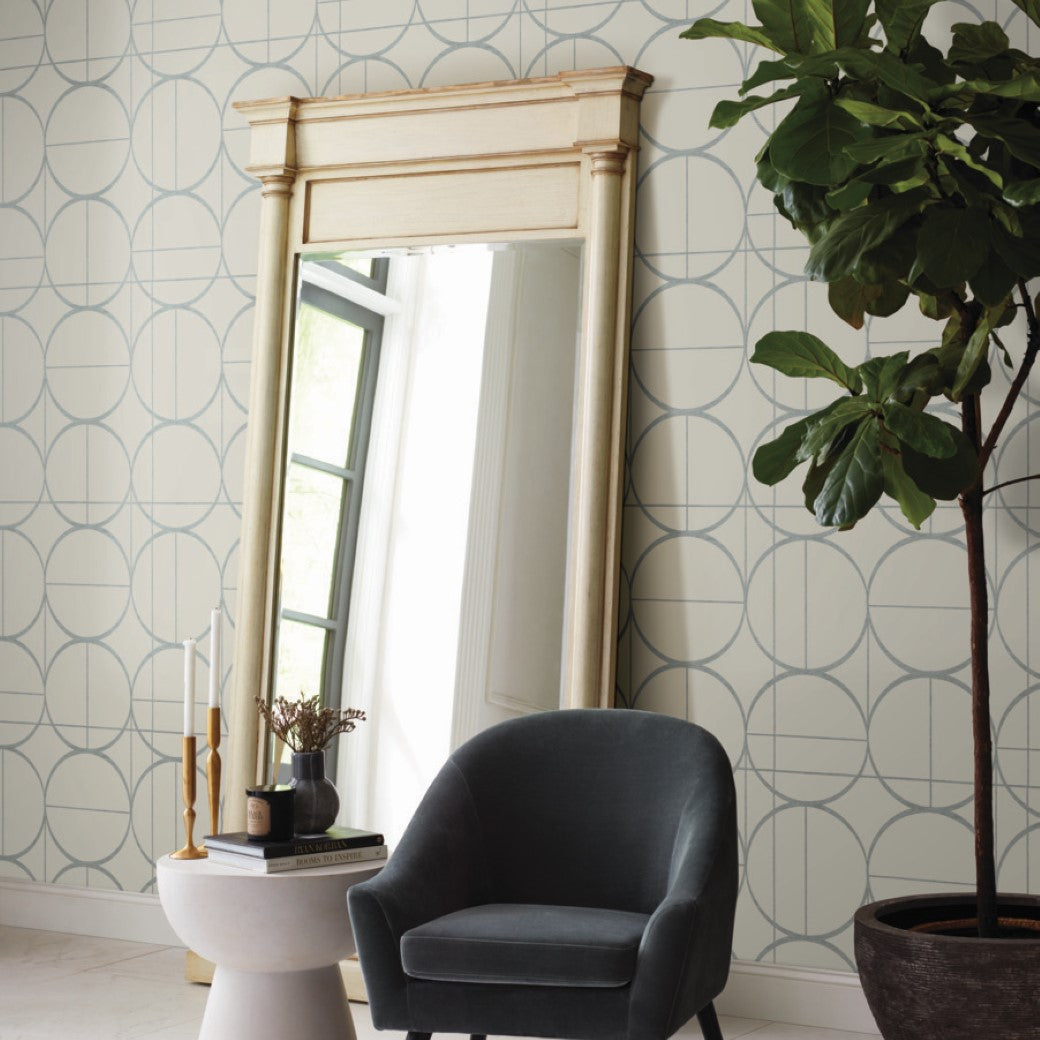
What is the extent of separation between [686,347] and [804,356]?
0.76 m

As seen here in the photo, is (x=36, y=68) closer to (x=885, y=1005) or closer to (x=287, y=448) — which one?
(x=287, y=448)

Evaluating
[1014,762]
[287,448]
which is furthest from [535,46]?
[1014,762]

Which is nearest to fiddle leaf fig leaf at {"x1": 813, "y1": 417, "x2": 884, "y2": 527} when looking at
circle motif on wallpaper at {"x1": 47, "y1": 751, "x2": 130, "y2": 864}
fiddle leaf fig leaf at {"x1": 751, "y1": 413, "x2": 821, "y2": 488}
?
fiddle leaf fig leaf at {"x1": 751, "y1": 413, "x2": 821, "y2": 488}

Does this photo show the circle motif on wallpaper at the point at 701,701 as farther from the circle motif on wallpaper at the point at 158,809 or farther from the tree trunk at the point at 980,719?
the circle motif on wallpaper at the point at 158,809

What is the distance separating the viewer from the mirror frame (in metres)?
3.20

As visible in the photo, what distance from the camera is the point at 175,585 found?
3.68m

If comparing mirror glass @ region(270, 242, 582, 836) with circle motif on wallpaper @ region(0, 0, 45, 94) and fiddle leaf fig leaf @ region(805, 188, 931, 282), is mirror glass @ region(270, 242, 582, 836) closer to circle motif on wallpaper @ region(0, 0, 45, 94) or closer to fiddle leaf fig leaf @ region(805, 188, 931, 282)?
fiddle leaf fig leaf @ region(805, 188, 931, 282)

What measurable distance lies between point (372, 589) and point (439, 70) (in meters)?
1.26

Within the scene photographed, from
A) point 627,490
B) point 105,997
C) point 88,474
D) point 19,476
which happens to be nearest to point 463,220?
point 627,490

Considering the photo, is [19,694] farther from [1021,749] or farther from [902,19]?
[902,19]

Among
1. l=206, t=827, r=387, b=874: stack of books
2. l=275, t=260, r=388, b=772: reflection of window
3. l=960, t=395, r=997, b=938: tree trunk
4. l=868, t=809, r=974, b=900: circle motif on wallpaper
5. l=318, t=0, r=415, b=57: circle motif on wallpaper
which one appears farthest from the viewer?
l=318, t=0, r=415, b=57: circle motif on wallpaper

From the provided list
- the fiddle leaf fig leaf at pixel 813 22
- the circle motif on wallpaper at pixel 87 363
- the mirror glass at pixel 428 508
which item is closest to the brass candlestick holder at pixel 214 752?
the mirror glass at pixel 428 508

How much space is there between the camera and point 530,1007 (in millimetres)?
2217

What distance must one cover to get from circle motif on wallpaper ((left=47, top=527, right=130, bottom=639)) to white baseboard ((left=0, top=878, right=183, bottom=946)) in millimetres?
679
